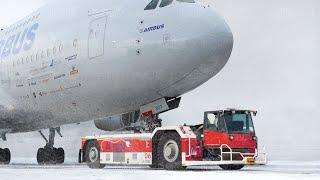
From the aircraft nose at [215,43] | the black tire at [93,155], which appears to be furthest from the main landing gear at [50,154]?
the aircraft nose at [215,43]

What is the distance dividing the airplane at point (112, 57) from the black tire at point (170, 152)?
1.41 metres

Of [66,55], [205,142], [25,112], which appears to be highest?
[66,55]

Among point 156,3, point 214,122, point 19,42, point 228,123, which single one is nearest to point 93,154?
point 214,122

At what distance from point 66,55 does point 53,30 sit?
5.48 feet

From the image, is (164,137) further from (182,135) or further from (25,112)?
(25,112)

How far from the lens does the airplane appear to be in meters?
16.4

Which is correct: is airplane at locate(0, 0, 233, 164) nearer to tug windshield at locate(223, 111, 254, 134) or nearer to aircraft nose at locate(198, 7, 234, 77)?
aircraft nose at locate(198, 7, 234, 77)

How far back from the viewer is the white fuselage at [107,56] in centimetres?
1642

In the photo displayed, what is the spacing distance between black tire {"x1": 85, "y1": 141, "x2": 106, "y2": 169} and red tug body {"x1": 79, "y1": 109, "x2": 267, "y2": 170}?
2.68 ft

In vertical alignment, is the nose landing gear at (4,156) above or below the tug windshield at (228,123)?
below

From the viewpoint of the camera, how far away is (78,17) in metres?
19.4

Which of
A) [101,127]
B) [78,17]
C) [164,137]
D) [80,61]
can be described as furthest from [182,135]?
[101,127]

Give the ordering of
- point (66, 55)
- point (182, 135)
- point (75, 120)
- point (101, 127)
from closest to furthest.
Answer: point (182, 135) → point (66, 55) → point (75, 120) → point (101, 127)

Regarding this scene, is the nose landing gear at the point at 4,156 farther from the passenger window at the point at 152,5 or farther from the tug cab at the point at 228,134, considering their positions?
the tug cab at the point at 228,134
